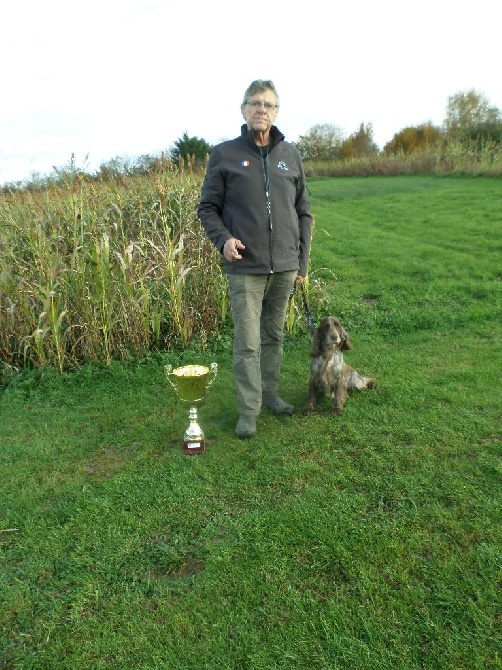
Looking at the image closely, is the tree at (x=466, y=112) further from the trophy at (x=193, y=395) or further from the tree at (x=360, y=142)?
the trophy at (x=193, y=395)

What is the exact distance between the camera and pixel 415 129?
107 ft

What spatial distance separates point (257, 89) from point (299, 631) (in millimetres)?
2911

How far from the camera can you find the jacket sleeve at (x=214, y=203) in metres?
3.29

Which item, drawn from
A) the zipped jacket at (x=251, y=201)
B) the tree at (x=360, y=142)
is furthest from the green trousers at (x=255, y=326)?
the tree at (x=360, y=142)

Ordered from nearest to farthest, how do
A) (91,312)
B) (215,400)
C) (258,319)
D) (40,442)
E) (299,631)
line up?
(299,631)
(258,319)
(40,442)
(215,400)
(91,312)

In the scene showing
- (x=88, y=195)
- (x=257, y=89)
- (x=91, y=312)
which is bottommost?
(x=91, y=312)

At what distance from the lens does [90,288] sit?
16.3ft

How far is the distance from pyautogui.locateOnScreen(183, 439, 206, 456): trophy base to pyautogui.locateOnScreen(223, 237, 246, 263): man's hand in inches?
48.0

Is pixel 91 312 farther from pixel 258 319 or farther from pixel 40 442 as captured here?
pixel 258 319

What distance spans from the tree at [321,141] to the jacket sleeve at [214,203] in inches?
1379

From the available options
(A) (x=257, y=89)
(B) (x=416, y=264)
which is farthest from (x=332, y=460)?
(B) (x=416, y=264)

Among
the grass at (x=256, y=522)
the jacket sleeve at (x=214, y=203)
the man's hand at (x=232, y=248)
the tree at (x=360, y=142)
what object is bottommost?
the grass at (x=256, y=522)

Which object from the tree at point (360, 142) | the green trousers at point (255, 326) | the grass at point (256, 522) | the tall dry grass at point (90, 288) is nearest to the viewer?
the grass at point (256, 522)

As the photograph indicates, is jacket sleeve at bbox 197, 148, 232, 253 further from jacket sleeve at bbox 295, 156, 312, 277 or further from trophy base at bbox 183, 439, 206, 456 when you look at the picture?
trophy base at bbox 183, 439, 206, 456
